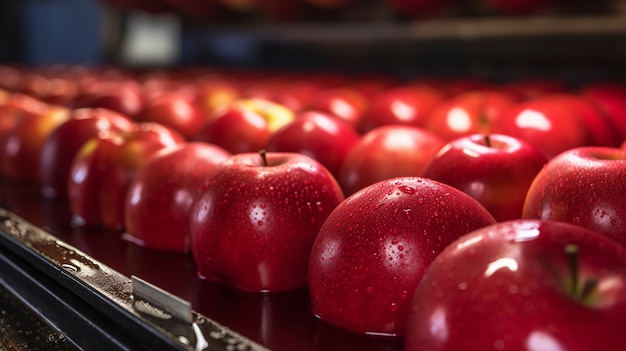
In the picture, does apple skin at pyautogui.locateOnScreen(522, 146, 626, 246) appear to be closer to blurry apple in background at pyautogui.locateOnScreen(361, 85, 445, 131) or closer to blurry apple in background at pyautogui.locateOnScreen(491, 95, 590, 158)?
blurry apple in background at pyautogui.locateOnScreen(491, 95, 590, 158)

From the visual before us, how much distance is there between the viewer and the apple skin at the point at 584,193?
730 mm

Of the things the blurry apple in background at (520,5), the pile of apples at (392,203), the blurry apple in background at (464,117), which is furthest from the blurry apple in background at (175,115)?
the blurry apple in background at (520,5)

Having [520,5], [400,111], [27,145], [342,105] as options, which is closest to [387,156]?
[400,111]

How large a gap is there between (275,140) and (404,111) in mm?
470

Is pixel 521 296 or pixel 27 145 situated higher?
pixel 521 296

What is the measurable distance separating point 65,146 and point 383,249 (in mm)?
930

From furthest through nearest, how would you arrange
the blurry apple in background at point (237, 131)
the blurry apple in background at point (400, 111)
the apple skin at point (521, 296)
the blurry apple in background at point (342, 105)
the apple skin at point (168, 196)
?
the blurry apple in background at point (342, 105)
the blurry apple in background at point (400, 111)
the blurry apple in background at point (237, 131)
the apple skin at point (168, 196)
the apple skin at point (521, 296)

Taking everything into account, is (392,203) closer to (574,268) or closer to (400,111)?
(574,268)

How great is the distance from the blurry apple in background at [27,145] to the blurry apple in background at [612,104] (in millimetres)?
1136

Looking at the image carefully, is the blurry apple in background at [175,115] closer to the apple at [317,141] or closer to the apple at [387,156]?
the apple at [317,141]

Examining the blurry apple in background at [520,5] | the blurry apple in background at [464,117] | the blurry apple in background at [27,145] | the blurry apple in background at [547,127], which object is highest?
the blurry apple in background at [520,5]

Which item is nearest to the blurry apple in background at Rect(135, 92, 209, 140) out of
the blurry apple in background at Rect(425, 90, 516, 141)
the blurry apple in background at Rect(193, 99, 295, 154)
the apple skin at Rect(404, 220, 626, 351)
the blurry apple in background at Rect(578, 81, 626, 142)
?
the blurry apple in background at Rect(193, 99, 295, 154)

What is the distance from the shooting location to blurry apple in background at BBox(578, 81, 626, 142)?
1463 mm

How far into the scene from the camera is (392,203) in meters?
0.73
